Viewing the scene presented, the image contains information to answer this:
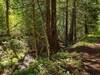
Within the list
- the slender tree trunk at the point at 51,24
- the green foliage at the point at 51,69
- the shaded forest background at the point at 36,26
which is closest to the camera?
the green foliage at the point at 51,69

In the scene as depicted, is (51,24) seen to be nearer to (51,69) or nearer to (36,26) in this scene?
(51,69)

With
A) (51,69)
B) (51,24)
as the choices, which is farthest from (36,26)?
(51,69)

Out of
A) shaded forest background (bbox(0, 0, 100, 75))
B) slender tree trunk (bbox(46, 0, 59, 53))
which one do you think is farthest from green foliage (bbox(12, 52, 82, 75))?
slender tree trunk (bbox(46, 0, 59, 53))

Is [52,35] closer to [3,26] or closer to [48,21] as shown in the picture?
[48,21]

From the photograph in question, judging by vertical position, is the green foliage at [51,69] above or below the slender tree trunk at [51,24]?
below

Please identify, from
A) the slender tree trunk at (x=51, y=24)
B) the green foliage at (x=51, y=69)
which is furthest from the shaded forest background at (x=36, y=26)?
the green foliage at (x=51, y=69)

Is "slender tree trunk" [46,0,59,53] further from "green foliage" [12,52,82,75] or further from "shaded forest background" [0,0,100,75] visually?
"green foliage" [12,52,82,75]

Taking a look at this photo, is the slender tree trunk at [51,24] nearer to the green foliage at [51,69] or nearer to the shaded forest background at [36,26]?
the shaded forest background at [36,26]

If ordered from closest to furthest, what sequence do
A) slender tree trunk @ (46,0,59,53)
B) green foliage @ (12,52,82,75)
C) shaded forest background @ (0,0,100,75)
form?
green foliage @ (12,52,82,75) < slender tree trunk @ (46,0,59,53) < shaded forest background @ (0,0,100,75)

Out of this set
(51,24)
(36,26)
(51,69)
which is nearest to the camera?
(51,69)

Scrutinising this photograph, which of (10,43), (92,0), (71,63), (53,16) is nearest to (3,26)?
(92,0)

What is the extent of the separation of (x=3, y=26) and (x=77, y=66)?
2054 centimetres

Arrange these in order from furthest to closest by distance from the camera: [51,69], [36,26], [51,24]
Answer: [36,26]
[51,24]
[51,69]

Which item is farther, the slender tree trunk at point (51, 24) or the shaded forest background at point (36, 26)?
the shaded forest background at point (36, 26)
